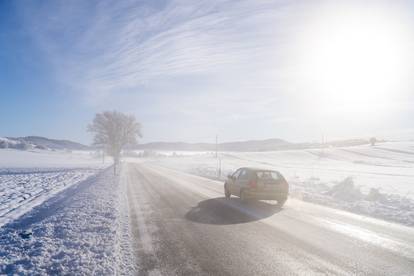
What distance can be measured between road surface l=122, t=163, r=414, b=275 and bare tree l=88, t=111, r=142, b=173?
43.7 metres

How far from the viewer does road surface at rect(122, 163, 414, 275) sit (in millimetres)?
4930

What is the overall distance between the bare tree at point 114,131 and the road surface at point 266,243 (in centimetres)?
4368

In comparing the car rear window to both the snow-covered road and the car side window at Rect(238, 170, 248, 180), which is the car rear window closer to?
the car side window at Rect(238, 170, 248, 180)

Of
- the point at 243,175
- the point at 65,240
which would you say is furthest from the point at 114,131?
the point at 65,240

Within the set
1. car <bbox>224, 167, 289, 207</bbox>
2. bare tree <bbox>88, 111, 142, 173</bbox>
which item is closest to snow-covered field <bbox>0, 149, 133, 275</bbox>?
car <bbox>224, 167, 289, 207</bbox>

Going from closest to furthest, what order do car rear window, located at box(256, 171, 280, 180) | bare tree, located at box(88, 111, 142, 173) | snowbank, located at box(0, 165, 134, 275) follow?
snowbank, located at box(0, 165, 134, 275) < car rear window, located at box(256, 171, 280, 180) < bare tree, located at box(88, 111, 142, 173)

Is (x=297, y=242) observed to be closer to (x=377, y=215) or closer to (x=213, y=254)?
(x=213, y=254)

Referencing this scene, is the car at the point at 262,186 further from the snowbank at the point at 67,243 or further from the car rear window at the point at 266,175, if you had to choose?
the snowbank at the point at 67,243

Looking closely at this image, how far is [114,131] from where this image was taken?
170 ft

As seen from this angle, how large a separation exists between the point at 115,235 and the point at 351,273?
4.88 metres

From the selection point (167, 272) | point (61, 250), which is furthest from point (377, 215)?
point (61, 250)

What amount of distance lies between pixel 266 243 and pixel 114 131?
48.7 metres

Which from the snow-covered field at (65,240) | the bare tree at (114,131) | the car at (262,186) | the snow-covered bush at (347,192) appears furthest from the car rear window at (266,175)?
the bare tree at (114,131)

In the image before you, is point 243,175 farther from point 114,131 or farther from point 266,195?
point 114,131
